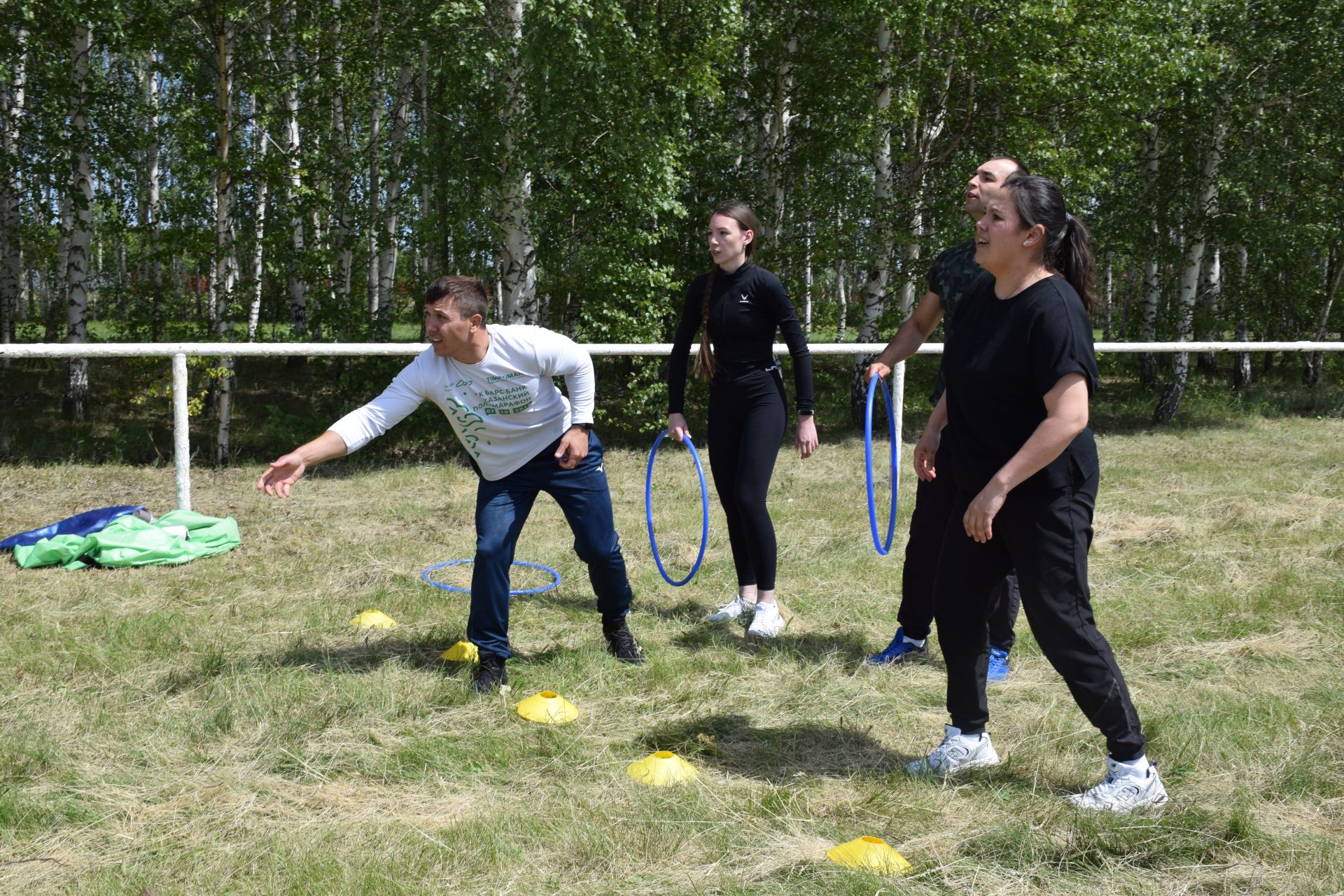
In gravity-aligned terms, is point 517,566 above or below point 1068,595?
below

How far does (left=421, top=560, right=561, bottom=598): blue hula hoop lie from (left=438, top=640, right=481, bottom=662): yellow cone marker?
2.58ft

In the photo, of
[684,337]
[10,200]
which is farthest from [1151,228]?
[10,200]

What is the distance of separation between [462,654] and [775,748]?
5.43 ft

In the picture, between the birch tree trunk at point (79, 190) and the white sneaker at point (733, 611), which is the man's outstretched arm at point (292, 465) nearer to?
the white sneaker at point (733, 611)

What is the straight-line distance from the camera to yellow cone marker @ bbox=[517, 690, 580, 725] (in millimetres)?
4227

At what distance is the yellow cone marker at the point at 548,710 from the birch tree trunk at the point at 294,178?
34.4 ft

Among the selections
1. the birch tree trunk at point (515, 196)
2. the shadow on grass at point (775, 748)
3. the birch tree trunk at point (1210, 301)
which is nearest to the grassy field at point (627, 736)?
the shadow on grass at point (775, 748)

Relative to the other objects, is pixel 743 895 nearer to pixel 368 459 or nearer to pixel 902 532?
pixel 902 532

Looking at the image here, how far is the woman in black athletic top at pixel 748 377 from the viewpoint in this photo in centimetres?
532

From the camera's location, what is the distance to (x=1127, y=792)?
11.1ft

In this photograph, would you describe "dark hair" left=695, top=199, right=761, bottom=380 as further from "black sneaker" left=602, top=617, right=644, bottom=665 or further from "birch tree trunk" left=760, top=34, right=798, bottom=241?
"birch tree trunk" left=760, top=34, right=798, bottom=241

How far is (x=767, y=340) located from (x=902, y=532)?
9.67 feet

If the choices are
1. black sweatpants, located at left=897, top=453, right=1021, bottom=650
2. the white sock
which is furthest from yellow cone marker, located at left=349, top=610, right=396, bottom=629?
the white sock

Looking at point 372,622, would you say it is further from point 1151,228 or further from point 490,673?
point 1151,228
